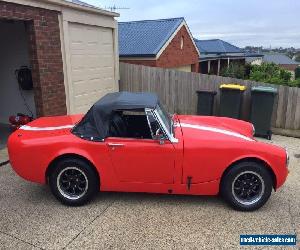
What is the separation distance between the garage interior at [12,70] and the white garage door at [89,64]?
1234mm

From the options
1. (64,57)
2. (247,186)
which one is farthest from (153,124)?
(64,57)

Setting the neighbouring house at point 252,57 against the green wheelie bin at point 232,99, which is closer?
the green wheelie bin at point 232,99

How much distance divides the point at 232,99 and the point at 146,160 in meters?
5.08

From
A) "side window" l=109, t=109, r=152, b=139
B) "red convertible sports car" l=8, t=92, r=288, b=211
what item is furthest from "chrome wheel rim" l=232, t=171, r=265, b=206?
"side window" l=109, t=109, r=152, b=139

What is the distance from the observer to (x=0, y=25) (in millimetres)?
8375

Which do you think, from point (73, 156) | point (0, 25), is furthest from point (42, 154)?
point (0, 25)

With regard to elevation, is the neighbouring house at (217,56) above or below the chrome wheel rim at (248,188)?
above

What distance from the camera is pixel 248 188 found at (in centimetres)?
438

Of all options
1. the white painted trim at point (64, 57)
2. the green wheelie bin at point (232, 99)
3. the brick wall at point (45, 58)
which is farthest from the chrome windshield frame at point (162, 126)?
the green wheelie bin at point (232, 99)

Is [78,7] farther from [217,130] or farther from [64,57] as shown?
[217,130]

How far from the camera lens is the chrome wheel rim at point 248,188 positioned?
4.31 meters

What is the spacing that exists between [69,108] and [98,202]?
157 inches

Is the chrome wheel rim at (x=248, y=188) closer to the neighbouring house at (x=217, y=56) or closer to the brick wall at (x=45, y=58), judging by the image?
the brick wall at (x=45, y=58)

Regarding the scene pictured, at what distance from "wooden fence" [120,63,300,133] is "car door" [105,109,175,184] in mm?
5270
